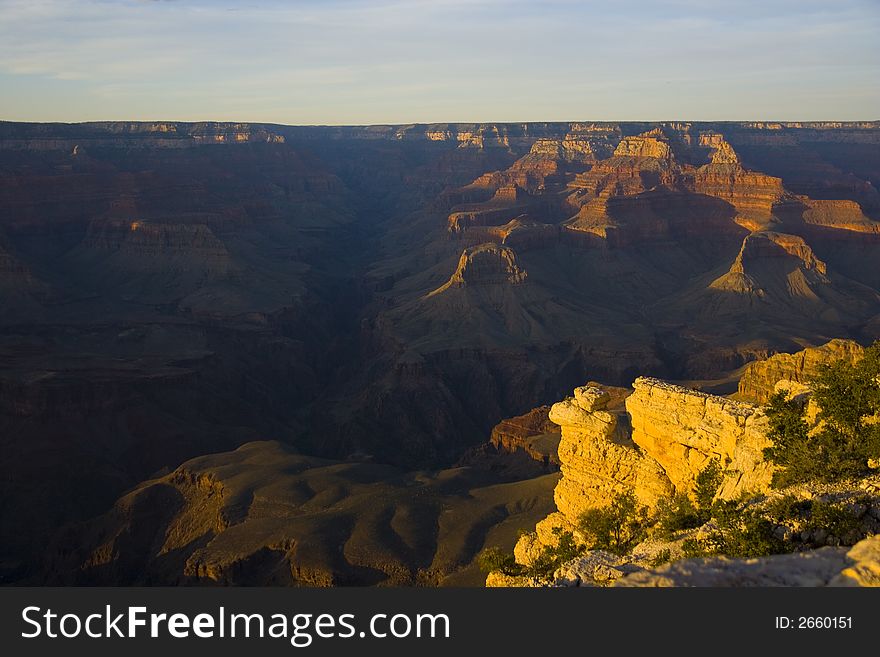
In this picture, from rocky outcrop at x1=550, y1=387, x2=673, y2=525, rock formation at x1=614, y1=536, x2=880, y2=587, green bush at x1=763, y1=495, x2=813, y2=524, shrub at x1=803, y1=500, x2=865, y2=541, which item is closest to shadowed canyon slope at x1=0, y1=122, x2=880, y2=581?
rocky outcrop at x1=550, y1=387, x2=673, y2=525

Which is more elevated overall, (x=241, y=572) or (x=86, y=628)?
(x=86, y=628)

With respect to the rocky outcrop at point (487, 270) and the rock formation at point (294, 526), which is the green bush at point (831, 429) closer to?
the rock formation at point (294, 526)

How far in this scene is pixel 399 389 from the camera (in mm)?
104875

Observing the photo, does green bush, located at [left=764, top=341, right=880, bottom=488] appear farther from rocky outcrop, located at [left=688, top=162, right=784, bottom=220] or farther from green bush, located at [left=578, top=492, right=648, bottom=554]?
rocky outcrop, located at [left=688, top=162, right=784, bottom=220]

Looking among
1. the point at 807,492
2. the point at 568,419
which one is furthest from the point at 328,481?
the point at 807,492

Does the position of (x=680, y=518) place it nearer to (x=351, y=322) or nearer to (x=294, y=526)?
(x=294, y=526)

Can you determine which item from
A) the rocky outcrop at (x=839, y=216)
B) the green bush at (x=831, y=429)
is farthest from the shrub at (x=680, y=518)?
the rocky outcrop at (x=839, y=216)

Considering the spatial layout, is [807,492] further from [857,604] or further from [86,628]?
[86,628]

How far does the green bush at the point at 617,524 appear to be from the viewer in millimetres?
30938

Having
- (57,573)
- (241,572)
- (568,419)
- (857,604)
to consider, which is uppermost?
(857,604)

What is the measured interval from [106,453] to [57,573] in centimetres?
2328

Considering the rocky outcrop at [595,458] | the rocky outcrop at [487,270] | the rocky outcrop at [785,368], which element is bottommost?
the rocky outcrop at [785,368]

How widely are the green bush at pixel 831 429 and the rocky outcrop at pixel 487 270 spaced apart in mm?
103523

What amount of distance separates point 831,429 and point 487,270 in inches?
4293
